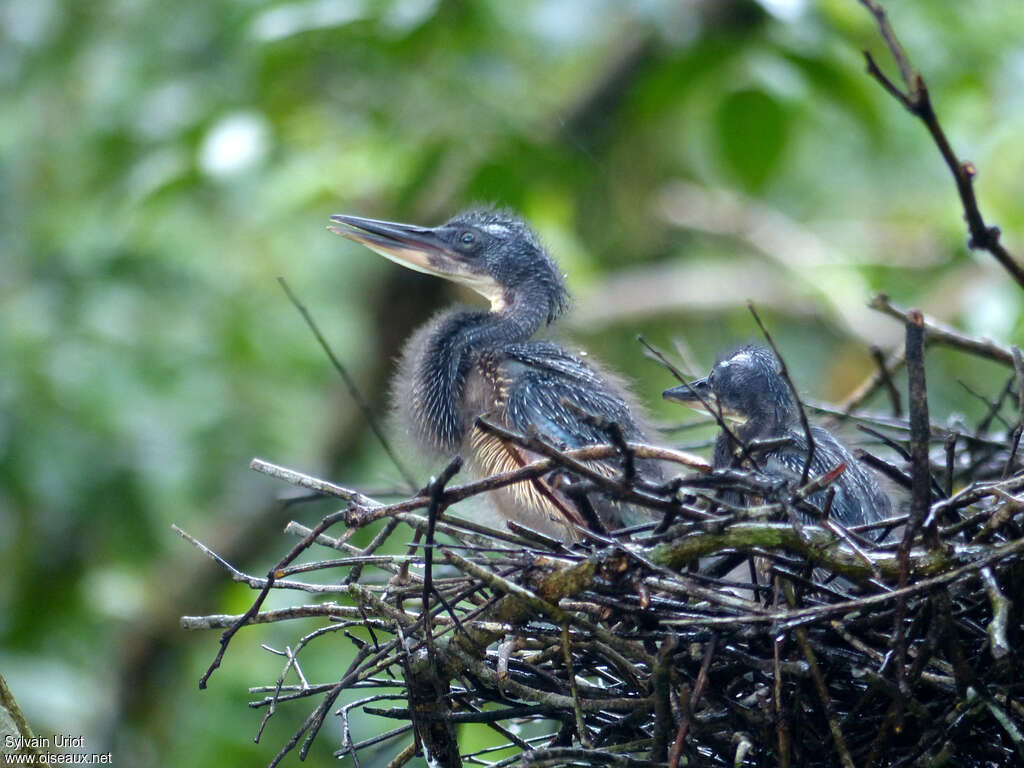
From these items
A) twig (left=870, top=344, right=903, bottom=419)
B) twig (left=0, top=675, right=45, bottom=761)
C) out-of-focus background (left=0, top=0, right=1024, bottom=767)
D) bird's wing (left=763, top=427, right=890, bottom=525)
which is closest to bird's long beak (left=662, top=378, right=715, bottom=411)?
bird's wing (left=763, top=427, right=890, bottom=525)

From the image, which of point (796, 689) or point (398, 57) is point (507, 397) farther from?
point (398, 57)

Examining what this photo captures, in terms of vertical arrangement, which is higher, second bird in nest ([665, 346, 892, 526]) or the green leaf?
the green leaf

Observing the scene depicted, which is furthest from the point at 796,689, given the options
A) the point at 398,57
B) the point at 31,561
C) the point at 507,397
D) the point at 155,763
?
the point at 31,561

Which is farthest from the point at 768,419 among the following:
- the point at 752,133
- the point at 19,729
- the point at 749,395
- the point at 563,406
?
the point at 752,133

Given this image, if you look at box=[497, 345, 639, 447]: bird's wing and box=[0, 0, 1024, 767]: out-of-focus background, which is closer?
box=[497, 345, 639, 447]: bird's wing

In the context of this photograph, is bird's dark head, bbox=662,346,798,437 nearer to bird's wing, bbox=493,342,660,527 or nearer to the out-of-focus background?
bird's wing, bbox=493,342,660,527

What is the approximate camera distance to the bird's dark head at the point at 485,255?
321 cm

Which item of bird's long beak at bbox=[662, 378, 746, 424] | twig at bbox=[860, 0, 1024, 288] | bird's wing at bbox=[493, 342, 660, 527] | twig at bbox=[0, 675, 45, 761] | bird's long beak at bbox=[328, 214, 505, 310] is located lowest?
twig at bbox=[0, 675, 45, 761]

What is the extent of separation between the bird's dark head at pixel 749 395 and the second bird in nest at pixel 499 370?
0.19 metres

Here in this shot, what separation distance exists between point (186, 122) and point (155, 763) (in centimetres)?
329

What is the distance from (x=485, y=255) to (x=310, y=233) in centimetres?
462

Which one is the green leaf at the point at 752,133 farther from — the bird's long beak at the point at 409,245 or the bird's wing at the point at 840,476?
the bird's wing at the point at 840,476

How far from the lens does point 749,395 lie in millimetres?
2711

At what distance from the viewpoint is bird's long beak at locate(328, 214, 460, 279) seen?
3.20 metres
